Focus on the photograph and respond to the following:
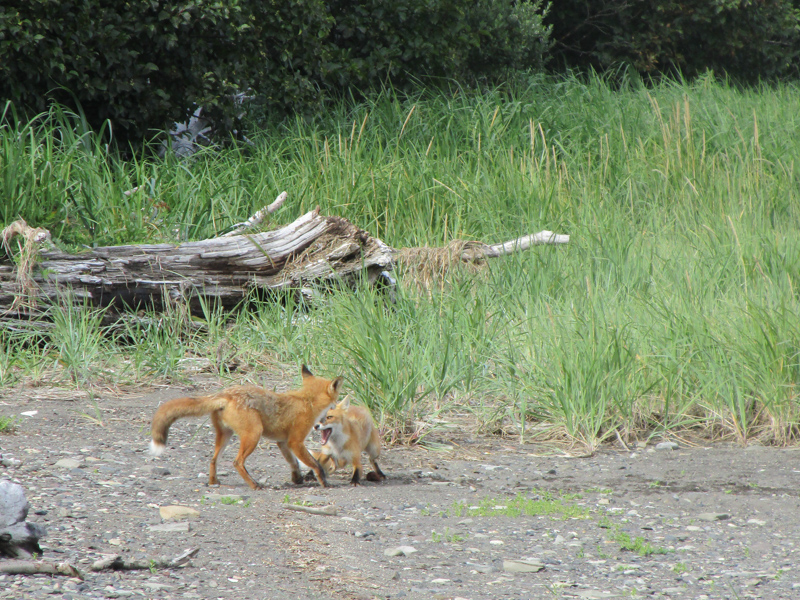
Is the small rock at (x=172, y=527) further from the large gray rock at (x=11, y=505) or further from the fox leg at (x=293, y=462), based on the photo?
the fox leg at (x=293, y=462)

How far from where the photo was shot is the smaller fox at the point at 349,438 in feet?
13.4

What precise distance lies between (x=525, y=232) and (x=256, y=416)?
4.37 meters

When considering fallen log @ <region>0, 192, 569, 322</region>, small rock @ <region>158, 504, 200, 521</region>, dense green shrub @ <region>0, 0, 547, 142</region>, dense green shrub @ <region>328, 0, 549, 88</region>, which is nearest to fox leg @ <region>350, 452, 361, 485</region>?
small rock @ <region>158, 504, 200, 521</region>

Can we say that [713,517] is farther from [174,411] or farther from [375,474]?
[174,411]

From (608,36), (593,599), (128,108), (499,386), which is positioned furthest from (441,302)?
(608,36)

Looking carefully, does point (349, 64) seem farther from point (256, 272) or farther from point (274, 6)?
point (256, 272)

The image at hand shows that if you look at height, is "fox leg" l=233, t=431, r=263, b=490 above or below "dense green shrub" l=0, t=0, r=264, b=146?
below

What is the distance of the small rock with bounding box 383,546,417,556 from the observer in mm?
3209

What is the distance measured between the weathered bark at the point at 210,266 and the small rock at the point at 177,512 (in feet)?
9.54

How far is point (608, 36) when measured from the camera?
49.1ft

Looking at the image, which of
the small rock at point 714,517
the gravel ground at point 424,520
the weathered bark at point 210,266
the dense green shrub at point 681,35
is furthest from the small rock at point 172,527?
the dense green shrub at point 681,35

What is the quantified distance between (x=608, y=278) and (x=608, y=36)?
33.2 ft

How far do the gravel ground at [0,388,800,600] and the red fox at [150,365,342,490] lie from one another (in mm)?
172

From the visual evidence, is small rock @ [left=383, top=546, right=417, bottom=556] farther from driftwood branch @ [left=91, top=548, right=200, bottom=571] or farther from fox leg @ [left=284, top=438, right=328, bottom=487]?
fox leg @ [left=284, top=438, right=328, bottom=487]
